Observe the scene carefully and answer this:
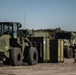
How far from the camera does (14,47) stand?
2264 cm

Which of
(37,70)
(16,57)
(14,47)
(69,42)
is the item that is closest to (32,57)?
(14,47)

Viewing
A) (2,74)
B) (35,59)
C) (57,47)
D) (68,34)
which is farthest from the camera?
(68,34)

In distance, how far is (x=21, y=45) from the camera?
2309 cm

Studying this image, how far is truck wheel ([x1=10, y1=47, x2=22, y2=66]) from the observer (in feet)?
71.1

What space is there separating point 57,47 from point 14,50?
190 inches

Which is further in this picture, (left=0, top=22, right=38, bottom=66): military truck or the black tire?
the black tire

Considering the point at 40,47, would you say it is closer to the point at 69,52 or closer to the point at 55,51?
the point at 55,51

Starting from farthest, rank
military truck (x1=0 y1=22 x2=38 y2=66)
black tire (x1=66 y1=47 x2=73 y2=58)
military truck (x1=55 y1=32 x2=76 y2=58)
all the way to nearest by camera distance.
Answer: military truck (x1=55 y1=32 x2=76 y2=58)
black tire (x1=66 y1=47 x2=73 y2=58)
military truck (x1=0 y1=22 x2=38 y2=66)

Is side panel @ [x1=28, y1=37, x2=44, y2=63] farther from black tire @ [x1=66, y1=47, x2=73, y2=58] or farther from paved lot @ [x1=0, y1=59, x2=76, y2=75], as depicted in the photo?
black tire @ [x1=66, y1=47, x2=73, y2=58]

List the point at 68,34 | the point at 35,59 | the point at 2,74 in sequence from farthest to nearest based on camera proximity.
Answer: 1. the point at 68,34
2. the point at 35,59
3. the point at 2,74

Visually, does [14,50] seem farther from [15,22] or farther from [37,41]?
[37,41]

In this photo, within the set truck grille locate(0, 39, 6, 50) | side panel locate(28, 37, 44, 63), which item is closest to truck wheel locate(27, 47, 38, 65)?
side panel locate(28, 37, 44, 63)

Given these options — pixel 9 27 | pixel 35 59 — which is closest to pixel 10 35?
pixel 9 27

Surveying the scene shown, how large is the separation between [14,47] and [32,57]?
62.2 inches
